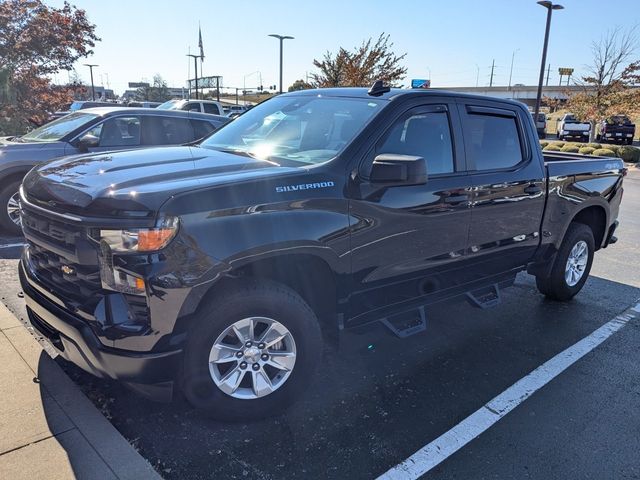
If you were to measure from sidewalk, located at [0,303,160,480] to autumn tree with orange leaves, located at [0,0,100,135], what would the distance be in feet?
46.8

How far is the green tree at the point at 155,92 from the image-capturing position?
73.2 metres

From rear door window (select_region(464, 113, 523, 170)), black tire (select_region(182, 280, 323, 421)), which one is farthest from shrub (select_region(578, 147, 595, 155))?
black tire (select_region(182, 280, 323, 421))

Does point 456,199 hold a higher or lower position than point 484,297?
higher

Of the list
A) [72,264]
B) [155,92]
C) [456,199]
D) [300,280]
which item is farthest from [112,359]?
[155,92]

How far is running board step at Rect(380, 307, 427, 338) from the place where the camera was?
351 centimetres

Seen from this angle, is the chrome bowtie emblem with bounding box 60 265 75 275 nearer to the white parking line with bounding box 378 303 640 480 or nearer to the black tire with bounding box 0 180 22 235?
the white parking line with bounding box 378 303 640 480

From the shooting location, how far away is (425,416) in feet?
10.2

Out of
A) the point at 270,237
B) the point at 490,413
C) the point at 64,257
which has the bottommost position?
the point at 490,413

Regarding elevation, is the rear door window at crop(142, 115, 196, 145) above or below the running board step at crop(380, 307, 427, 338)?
above

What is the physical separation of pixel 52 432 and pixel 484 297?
3.28m

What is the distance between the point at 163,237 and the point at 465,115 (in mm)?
2589

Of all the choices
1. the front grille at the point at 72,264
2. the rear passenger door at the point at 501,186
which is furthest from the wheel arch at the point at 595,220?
the front grille at the point at 72,264

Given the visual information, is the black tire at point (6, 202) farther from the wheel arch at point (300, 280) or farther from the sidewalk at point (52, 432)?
the wheel arch at point (300, 280)

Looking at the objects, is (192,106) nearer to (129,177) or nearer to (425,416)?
(129,177)
